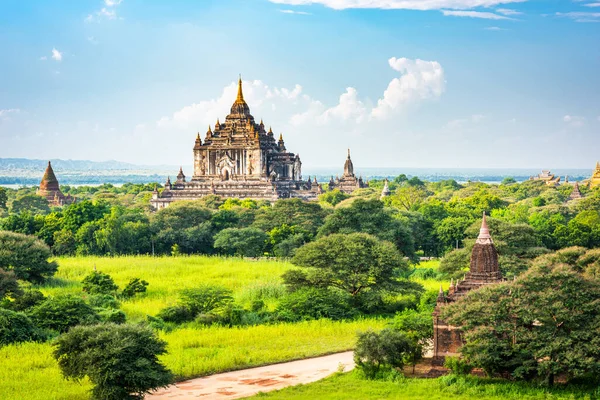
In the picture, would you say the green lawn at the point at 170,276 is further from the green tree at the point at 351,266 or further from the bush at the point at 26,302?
the bush at the point at 26,302

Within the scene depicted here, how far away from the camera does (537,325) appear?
29859mm

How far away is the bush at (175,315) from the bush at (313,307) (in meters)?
4.53

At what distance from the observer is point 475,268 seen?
3472 cm

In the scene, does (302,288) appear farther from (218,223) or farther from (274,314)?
(218,223)

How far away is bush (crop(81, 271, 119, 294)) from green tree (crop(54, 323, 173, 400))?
19432mm

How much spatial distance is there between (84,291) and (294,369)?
64.0 ft

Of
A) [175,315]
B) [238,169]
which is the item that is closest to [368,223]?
[175,315]

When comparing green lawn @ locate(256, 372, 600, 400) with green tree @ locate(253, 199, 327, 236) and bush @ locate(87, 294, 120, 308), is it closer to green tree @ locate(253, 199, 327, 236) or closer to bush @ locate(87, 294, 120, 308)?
bush @ locate(87, 294, 120, 308)

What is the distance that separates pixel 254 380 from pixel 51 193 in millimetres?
105274

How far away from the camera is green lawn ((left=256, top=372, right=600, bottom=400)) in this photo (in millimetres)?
28281

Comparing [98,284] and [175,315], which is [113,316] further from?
[98,284]

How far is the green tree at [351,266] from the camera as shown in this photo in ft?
149

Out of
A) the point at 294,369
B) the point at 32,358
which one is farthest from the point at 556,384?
the point at 32,358

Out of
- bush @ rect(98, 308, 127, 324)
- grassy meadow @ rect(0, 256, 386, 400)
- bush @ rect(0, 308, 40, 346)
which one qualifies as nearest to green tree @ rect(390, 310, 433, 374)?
grassy meadow @ rect(0, 256, 386, 400)
